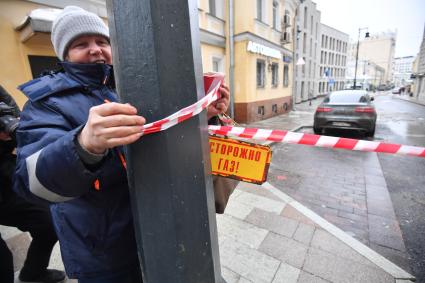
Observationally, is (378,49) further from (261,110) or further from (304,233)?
(304,233)

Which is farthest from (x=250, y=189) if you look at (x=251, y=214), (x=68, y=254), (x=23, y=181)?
(x=23, y=181)

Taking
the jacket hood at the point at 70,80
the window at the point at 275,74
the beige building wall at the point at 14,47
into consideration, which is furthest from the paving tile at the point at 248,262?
the window at the point at 275,74

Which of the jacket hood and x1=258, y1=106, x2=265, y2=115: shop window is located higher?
the jacket hood

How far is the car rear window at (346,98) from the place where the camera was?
8198mm

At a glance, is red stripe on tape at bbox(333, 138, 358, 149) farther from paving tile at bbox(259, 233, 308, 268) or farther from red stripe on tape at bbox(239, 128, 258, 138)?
paving tile at bbox(259, 233, 308, 268)

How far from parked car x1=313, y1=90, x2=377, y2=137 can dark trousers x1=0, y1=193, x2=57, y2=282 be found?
8447 millimetres

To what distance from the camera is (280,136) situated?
1301 millimetres

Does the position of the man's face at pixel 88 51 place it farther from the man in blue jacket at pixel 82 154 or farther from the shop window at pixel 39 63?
the shop window at pixel 39 63

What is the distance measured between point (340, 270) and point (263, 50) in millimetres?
10771

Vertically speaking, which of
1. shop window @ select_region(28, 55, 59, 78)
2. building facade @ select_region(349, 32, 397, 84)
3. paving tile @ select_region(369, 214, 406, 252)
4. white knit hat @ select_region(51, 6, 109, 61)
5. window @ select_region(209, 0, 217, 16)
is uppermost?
building facade @ select_region(349, 32, 397, 84)

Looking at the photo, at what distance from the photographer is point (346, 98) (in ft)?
27.3

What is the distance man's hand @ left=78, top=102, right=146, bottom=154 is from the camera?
632mm

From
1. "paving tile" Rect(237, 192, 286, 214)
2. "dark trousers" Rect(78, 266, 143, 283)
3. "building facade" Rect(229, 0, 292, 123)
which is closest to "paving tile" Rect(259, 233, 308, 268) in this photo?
"paving tile" Rect(237, 192, 286, 214)

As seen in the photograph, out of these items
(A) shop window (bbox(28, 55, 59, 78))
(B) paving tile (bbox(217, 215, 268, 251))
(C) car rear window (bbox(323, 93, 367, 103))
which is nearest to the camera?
(B) paving tile (bbox(217, 215, 268, 251))
